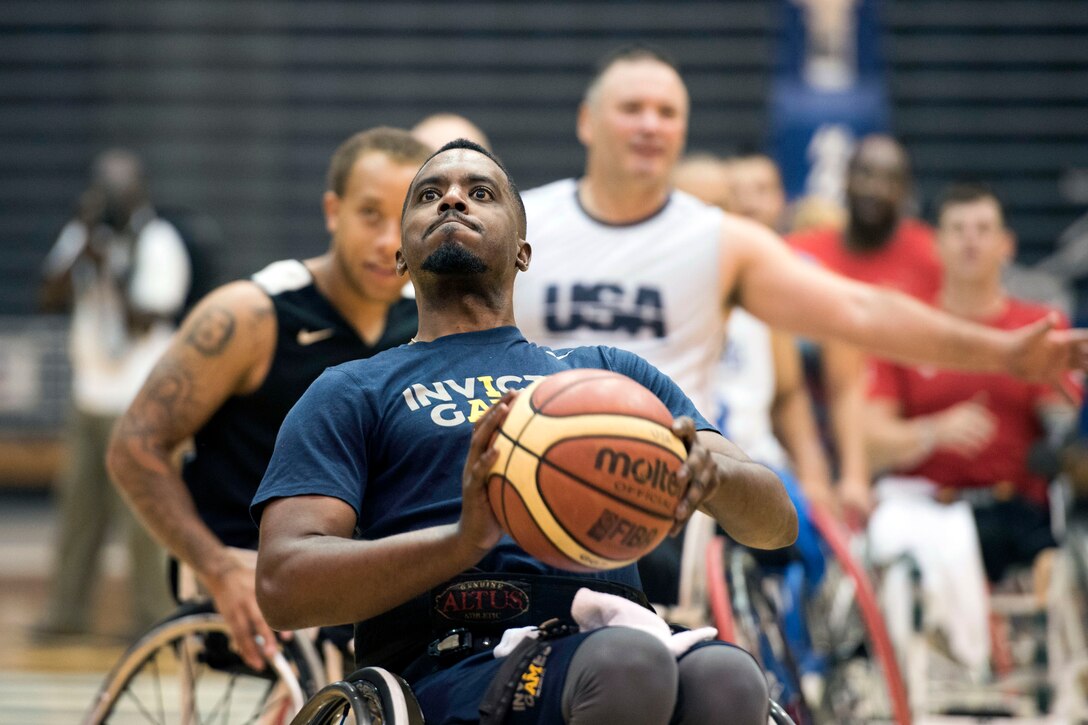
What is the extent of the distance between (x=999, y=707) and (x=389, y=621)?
3.45 meters

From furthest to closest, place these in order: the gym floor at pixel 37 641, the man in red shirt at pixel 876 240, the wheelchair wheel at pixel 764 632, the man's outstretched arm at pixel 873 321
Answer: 1. the man in red shirt at pixel 876 240
2. the gym floor at pixel 37 641
3. the wheelchair wheel at pixel 764 632
4. the man's outstretched arm at pixel 873 321

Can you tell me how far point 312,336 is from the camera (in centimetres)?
372

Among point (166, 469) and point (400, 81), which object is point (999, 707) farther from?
point (400, 81)

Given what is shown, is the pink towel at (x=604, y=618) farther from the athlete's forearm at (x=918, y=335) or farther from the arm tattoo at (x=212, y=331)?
the athlete's forearm at (x=918, y=335)

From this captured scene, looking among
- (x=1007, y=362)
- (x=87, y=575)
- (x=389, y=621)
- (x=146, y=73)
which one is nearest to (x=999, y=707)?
(x=1007, y=362)

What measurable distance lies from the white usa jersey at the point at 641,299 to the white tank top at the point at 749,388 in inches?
38.2

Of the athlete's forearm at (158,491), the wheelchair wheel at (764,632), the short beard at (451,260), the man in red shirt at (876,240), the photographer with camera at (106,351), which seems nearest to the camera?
the short beard at (451,260)

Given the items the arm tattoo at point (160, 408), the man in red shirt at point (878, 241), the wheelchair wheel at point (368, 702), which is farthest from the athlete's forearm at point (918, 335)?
the man in red shirt at point (878, 241)

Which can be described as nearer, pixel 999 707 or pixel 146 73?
pixel 999 707

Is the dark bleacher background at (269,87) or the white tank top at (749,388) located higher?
the dark bleacher background at (269,87)

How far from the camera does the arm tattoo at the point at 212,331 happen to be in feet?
11.7

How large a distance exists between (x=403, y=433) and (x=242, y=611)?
0.94 m

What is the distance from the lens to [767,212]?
6766mm

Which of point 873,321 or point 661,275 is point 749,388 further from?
point 873,321
